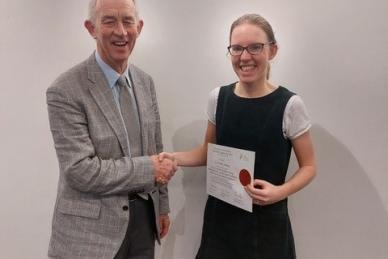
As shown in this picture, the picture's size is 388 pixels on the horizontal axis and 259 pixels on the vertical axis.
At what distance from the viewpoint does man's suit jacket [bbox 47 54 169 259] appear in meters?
1.04

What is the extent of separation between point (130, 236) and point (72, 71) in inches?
25.2

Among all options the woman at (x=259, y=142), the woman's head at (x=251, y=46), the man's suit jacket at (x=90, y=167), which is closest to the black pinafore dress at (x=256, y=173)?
the woman at (x=259, y=142)

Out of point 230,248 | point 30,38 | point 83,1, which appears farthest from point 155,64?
point 230,248

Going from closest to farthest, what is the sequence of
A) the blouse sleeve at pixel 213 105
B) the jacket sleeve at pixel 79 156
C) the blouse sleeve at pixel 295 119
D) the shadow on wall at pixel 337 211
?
1. the jacket sleeve at pixel 79 156
2. the blouse sleeve at pixel 295 119
3. the blouse sleeve at pixel 213 105
4. the shadow on wall at pixel 337 211

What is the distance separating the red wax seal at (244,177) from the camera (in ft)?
3.61

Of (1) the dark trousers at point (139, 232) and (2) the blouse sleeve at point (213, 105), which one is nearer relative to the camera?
(1) the dark trousers at point (139, 232)

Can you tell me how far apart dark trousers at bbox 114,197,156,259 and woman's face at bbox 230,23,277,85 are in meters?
0.61

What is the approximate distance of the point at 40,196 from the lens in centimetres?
163

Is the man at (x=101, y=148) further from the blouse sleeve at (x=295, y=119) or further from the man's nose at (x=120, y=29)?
the blouse sleeve at (x=295, y=119)

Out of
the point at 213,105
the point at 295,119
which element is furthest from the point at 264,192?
the point at 213,105

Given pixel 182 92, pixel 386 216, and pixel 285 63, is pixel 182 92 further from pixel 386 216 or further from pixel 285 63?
pixel 386 216

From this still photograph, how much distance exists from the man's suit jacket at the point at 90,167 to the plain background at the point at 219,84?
0.47m

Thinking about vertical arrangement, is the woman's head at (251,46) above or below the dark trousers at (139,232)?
above

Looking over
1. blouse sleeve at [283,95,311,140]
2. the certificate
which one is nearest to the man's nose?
the certificate
